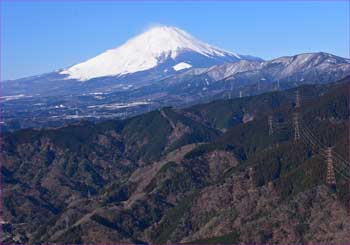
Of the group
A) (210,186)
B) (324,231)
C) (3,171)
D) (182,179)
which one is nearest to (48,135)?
(3,171)

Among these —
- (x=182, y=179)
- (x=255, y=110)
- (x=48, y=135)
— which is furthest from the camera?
(x=255, y=110)

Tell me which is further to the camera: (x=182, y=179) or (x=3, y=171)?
(x=3, y=171)

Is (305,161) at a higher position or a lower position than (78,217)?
higher

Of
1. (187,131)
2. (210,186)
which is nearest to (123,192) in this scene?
(210,186)

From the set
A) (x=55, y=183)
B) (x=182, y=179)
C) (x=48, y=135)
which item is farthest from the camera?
(x=48, y=135)

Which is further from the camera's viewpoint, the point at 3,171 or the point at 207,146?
the point at 3,171

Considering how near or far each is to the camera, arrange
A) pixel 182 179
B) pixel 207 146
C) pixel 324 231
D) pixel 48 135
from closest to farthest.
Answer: pixel 324 231 → pixel 182 179 → pixel 207 146 → pixel 48 135

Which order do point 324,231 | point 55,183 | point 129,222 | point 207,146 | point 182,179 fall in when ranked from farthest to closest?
point 55,183 < point 207,146 < point 182,179 < point 129,222 < point 324,231

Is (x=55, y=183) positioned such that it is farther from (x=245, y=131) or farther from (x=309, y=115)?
(x=309, y=115)

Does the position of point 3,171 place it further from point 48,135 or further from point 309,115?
point 309,115
